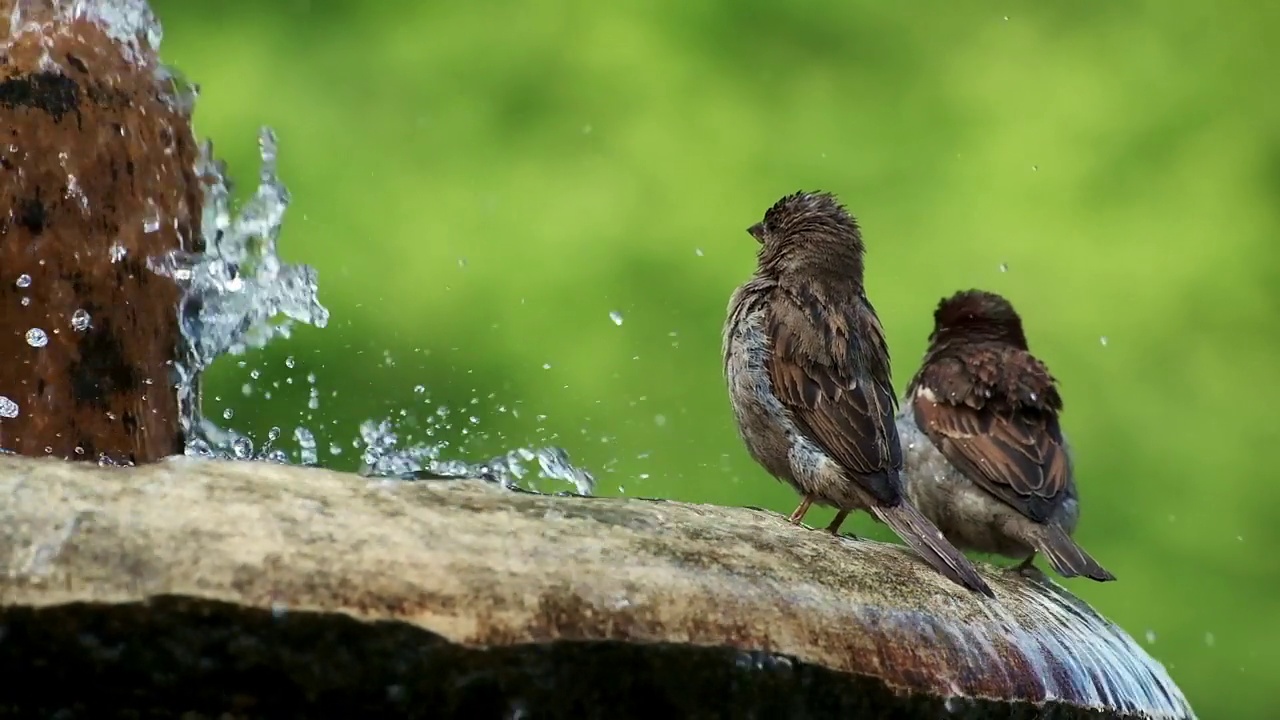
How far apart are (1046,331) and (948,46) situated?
139 cm

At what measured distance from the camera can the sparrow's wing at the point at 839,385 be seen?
440 cm

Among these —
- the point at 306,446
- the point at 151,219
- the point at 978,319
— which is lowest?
the point at 151,219

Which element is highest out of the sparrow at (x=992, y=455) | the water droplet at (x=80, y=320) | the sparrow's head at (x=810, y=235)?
the sparrow's head at (x=810, y=235)

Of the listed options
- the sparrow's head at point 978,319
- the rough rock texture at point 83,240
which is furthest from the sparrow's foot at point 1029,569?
the rough rock texture at point 83,240

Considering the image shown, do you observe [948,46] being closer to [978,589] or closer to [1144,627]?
[1144,627]

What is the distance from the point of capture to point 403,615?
213 centimetres

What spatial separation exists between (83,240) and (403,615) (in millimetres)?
1423

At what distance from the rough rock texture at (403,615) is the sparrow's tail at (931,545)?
2.23 feet

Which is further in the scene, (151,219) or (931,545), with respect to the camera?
(931,545)

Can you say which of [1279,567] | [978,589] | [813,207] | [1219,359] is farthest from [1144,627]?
[978,589]

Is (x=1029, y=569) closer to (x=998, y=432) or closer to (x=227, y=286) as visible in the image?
(x=998, y=432)

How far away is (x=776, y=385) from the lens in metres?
4.62

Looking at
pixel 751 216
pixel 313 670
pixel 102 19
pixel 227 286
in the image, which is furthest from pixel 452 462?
pixel 751 216

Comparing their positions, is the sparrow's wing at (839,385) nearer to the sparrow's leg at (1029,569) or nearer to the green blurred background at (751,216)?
the sparrow's leg at (1029,569)
